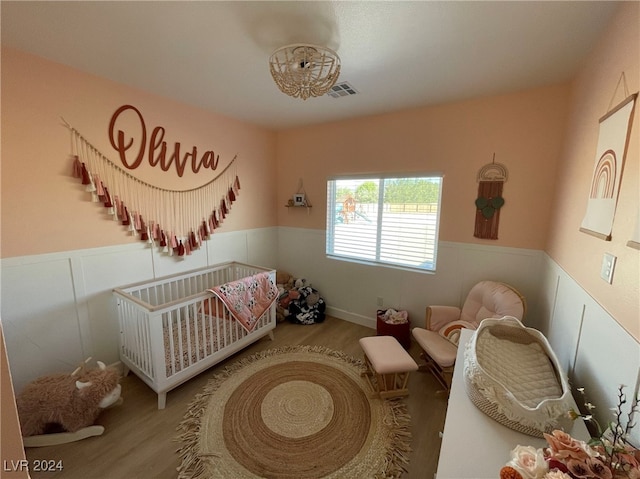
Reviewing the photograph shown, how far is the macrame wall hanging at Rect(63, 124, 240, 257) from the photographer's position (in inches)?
80.4

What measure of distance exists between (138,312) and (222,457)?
1154 mm

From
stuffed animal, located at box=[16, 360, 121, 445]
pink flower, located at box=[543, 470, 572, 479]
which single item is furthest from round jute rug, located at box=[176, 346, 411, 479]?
pink flower, located at box=[543, 470, 572, 479]

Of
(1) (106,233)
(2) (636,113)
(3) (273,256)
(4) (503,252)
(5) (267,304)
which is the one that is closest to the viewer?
(2) (636,113)

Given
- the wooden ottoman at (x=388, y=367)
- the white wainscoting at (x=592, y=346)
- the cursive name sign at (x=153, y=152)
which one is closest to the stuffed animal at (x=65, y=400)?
the cursive name sign at (x=153, y=152)

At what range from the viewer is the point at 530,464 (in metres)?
0.71

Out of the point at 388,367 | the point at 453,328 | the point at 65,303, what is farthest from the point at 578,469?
the point at 65,303

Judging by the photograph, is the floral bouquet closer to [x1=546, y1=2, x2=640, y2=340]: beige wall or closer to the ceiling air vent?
[x1=546, y1=2, x2=640, y2=340]: beige wall

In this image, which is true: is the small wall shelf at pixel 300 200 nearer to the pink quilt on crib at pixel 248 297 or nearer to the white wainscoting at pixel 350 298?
the white wainscoting at pixel 350 298

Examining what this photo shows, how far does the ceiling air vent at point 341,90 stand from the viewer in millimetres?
2158

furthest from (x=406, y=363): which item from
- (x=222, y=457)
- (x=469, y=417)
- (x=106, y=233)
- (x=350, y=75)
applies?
(x=106, y=233)

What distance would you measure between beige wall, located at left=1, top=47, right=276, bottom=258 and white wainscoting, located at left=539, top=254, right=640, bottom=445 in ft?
10.3

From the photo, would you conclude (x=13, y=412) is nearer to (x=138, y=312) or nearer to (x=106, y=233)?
(x=138, y=312)

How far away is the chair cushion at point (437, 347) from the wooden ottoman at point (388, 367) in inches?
7.9

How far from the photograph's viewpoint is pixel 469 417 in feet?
3.45
